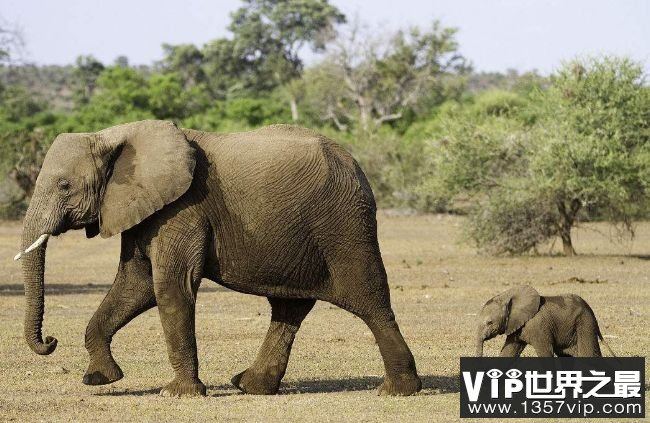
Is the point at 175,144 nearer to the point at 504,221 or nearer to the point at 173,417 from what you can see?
the point at 173,417

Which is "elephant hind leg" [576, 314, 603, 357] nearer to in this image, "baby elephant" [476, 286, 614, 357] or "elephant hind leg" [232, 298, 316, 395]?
"baby elephant" [476, 286, 614, 357]

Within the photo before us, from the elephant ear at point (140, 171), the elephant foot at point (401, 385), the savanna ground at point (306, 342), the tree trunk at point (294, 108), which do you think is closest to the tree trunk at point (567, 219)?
the savanna ground at point (306, 342)

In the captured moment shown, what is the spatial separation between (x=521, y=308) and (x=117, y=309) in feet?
11.0

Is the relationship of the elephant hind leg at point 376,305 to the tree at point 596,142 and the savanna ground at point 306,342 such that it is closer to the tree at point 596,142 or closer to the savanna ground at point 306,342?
the savanna ground at point 306,342

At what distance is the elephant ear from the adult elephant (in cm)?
1

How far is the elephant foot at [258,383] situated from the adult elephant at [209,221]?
1.73 ft

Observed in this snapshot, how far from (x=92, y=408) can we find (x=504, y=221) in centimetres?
2078

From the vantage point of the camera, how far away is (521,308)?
11758mm

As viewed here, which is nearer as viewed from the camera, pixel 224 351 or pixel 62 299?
pixel 224 351

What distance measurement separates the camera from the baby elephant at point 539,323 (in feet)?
38.5

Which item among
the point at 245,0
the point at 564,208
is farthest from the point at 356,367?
the point at 245,0

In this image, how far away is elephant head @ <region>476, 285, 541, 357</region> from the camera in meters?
11.7

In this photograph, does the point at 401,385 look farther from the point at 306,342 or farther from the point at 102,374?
the point at 306,342

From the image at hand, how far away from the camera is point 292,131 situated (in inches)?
476
